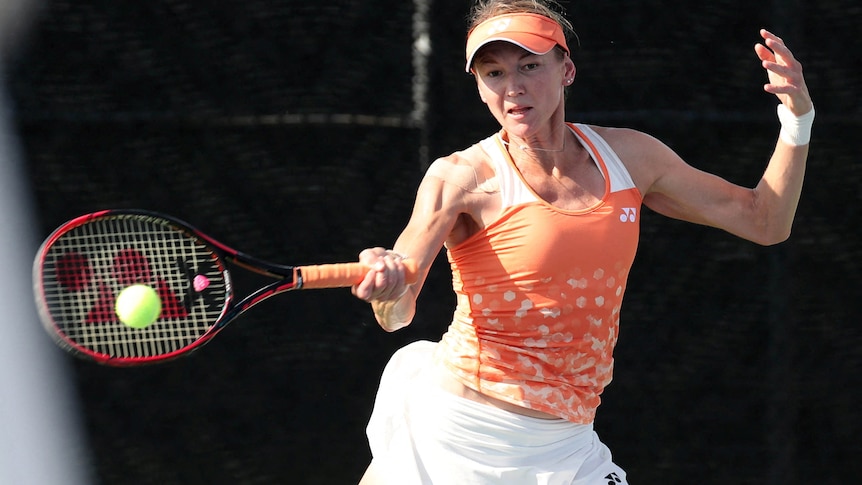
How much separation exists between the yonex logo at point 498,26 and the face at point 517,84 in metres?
0.03

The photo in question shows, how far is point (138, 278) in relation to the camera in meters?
2.86

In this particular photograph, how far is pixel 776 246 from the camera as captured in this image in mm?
3789

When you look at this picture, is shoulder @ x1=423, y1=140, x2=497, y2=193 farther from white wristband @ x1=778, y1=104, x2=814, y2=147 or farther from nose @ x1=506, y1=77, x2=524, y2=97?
white wristband @ x1=778, y1=104, x2=814, y2=147

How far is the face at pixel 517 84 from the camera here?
2627mm

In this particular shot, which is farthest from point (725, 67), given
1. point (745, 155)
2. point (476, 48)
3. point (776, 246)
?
point (476, 48)

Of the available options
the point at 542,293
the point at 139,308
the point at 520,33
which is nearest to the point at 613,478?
the point at 542,293

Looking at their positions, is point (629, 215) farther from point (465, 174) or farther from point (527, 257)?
point (465, 174)

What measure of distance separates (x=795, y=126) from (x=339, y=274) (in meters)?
1.13

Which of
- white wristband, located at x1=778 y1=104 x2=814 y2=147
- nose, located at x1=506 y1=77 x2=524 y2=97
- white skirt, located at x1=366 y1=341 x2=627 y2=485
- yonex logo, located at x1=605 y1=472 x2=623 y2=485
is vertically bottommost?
yonex logo, located at x1=605 y1=472 x2=623 y2=485

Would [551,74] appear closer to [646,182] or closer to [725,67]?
[646,182]

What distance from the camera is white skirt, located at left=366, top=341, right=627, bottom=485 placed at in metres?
2.68

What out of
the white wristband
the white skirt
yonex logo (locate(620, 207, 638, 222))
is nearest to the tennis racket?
the white skirt

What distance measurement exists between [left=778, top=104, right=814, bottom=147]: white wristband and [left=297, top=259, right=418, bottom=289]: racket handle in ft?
3.13

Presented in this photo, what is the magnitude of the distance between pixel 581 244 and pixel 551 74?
1.27 feet
